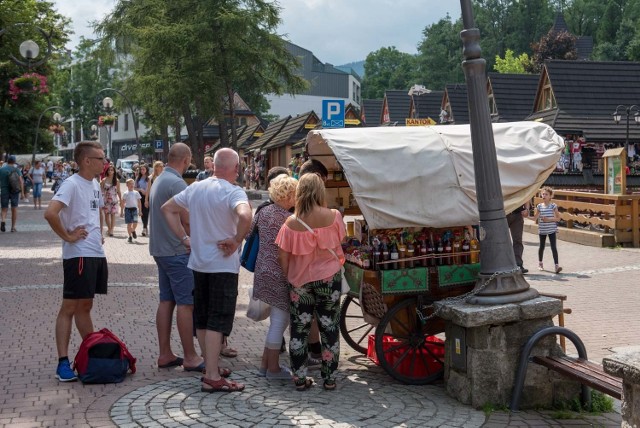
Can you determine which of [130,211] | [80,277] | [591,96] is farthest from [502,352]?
[591,96]

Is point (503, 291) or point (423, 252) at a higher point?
point (423, 252)

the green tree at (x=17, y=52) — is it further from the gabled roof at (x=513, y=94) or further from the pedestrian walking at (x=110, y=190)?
the gabled roof at (x=513, y=94)

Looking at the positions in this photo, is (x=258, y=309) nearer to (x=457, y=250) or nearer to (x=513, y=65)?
(x=457, y=250)

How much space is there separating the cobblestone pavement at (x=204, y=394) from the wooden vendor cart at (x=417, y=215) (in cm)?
45

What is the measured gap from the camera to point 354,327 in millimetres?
8883

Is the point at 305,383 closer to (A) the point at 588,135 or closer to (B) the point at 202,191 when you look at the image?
(B) the point at 202,191

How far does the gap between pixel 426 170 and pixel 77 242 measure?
2.88 metres

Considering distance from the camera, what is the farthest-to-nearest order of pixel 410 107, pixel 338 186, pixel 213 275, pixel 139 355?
pixel 410 107 < pixel 338 186 < pixel 139 355 < pixel 213 275

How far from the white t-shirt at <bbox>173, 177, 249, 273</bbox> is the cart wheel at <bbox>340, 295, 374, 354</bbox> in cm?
179

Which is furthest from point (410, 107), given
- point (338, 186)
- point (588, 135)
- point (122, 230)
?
point (338, 186)

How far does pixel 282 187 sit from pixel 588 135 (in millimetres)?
31062

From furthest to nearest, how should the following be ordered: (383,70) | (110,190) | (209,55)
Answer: (383,70) → (209,55) → (110,190)

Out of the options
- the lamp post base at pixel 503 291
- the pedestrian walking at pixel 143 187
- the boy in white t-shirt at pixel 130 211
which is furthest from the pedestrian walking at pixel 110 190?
the lamp post base at pixel 503 291

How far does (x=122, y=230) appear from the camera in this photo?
22891 millimetres
